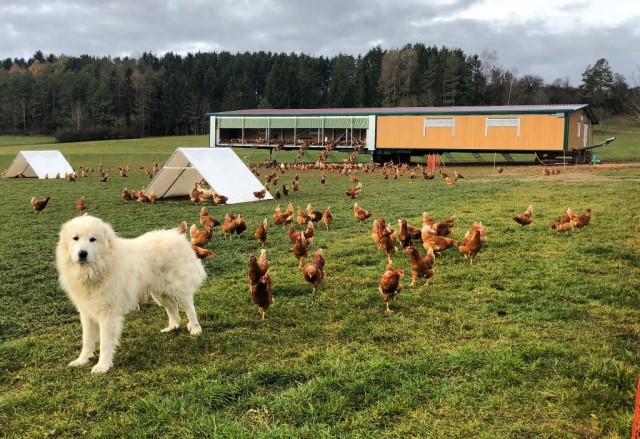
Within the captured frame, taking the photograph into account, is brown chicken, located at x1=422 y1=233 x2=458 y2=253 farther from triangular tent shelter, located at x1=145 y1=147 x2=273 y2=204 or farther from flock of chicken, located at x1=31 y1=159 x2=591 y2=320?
triangular tent shelter, located at x1=145 y1=147 x2=273 y2=204

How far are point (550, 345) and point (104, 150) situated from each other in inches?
2301

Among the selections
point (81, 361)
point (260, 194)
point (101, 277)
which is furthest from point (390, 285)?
point (260, 194)

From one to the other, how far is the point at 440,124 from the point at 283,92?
61177 millimetres

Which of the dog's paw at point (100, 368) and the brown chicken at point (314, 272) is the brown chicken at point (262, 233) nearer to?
the brown chicken at point (314, 272)

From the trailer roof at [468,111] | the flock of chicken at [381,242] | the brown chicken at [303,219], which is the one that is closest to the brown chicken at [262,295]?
the flock of chicken at [381,242]

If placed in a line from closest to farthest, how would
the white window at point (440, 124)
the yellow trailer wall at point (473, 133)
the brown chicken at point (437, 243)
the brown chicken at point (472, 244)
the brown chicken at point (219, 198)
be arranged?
the brown chicken at point (472, 244) < the brown chicken at point (437, 243) < the brown chicken at point (219, 198) < the yellow trailer wall at point (473, 133) < the white window at point (440, 124)

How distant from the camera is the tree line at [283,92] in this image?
8481cm

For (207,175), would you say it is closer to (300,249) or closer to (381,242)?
(300,249)

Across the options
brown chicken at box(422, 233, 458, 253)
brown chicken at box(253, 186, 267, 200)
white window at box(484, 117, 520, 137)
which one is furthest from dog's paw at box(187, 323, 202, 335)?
white window at box(484, 117, 520, 137)

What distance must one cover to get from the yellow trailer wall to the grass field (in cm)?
2700

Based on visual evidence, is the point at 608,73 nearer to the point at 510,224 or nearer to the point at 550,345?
the point at 510,224

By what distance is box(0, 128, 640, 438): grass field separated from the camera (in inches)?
139

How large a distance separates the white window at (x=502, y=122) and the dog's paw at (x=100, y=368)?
35124mm

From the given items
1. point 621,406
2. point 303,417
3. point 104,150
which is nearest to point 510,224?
point 621,406
